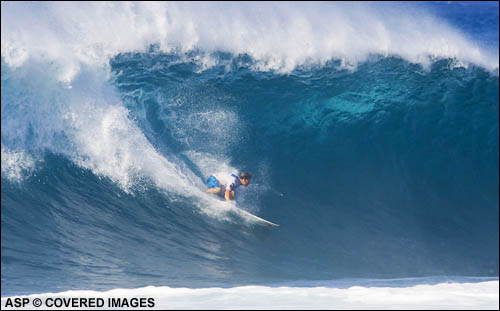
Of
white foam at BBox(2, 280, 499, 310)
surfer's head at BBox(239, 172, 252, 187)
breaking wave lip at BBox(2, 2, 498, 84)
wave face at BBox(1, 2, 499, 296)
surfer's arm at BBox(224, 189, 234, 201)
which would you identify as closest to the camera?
white foam at BBox(2, 280, 499, 310)

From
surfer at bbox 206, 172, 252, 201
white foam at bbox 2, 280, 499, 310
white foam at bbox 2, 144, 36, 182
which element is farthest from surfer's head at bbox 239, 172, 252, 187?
white foam at bbox 2, 144, 36, 182

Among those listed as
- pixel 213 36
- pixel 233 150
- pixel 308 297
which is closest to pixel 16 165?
pixel 233 150

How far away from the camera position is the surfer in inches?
357

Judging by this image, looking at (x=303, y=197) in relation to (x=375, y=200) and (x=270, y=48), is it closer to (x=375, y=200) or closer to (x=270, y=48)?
(x=375, y=200)

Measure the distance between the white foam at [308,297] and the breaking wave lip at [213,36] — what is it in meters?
5.69

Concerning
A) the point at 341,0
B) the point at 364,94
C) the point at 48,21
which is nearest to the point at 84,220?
the point at 48,21

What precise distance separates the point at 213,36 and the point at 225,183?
17.5 ft

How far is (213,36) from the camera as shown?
43.1 feet

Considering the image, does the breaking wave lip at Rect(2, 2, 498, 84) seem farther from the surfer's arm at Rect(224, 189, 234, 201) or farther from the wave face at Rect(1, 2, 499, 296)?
the surfer's arm at Rect(224, 189, 234, 201)

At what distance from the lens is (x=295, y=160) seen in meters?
10.8

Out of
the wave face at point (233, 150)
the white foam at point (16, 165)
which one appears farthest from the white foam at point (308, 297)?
the white foam at point (16, 165)

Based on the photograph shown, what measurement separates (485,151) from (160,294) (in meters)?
8.53

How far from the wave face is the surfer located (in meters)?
0.26

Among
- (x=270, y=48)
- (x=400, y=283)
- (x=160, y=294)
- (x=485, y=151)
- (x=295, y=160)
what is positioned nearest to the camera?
(x=160, y=294)
